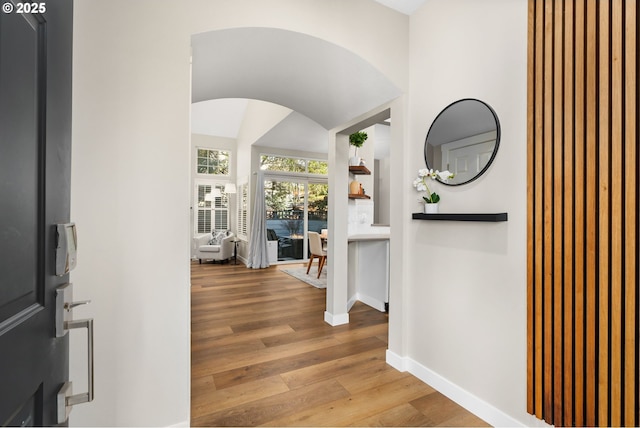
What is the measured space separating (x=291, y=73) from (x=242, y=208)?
562 centimetres

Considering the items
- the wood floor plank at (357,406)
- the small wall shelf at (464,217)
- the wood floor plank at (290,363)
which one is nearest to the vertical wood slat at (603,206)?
the small wall shelf at (464,217)

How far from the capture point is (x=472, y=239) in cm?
191

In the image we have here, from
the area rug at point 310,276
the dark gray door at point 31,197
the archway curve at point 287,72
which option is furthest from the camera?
the area rug at point 310,276

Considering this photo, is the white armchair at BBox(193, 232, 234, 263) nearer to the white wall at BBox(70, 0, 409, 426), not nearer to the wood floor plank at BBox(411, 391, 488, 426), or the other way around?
the white wall at BBox(70, 0, 409, 426)

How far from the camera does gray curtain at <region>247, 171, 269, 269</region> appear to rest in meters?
6.67

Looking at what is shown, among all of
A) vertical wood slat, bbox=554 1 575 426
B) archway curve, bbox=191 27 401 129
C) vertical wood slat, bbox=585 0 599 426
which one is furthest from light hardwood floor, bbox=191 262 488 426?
archway curve, bbox=191 27 401 129

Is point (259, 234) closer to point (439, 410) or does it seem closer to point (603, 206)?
point (439, 410)

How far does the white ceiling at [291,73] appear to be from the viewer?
197 cm

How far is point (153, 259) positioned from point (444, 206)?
1.83 m

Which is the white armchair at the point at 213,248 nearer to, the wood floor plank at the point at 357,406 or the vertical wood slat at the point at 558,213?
the wood floor plank at the point at 357,406

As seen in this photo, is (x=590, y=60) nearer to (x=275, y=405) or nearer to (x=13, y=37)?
(x=13, y=37)

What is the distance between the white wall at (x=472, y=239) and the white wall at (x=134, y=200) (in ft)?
4.99

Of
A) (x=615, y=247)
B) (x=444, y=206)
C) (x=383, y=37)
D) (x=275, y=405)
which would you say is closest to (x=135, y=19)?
(x=383, y=37)

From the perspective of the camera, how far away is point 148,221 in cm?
156
